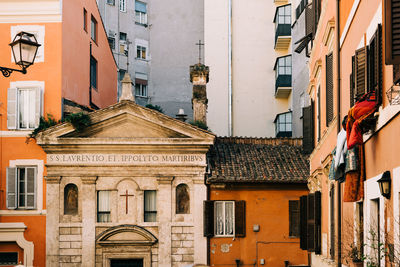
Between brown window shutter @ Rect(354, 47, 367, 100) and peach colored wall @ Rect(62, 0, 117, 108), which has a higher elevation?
peach colored wall @ Rect(62, 0, 117, 108)

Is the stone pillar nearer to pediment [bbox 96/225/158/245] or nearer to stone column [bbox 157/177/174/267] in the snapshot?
stone column [bbox 157/177/174/267]

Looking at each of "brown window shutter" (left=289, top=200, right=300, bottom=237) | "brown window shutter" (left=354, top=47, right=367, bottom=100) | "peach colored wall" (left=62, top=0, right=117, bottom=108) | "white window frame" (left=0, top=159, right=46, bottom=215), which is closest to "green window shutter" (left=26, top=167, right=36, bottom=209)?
"white window frame" (left=0, top=159, right=46, bottom=215)

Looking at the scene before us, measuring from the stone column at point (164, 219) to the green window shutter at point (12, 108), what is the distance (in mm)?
5414

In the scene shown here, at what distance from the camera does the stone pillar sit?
24.7 meters

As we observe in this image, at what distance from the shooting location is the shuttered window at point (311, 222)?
1856 centimetres

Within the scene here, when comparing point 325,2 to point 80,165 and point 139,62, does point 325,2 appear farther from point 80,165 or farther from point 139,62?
point 139,62

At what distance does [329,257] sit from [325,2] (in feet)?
19.2

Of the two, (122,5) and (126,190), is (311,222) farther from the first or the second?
(122,5)

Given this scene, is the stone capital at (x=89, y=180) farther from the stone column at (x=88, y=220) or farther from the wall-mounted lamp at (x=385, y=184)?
the wall-mounted lamp at (x=385, y=184)

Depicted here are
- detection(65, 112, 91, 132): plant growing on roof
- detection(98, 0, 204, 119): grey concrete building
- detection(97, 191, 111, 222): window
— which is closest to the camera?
detection(65, 112, 91, 132): plant growing on roof

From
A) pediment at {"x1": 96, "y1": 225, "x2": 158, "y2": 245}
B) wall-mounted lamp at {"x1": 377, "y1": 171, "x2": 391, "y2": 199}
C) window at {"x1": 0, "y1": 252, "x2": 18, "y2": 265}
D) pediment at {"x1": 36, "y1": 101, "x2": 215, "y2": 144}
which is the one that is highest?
pediment at {"x1": 36, "y1": 101, "x2": 215, "y2": 144}

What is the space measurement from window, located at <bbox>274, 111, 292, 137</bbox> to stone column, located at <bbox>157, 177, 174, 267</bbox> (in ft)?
34.5

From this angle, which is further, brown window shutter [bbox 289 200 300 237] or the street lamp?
brown window shutter [bbox 289 200 300 237]

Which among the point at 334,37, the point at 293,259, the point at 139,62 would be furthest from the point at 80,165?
the point at 139,62
